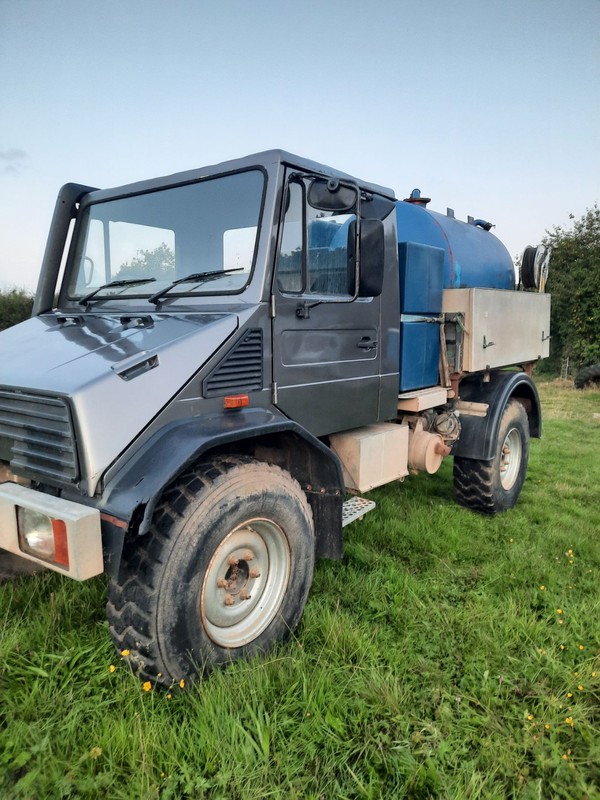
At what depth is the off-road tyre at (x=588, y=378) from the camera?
14648 millimetres

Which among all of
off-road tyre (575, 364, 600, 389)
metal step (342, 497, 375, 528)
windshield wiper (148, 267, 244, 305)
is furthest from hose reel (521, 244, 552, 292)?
off-road tyre (575, 364, 600, 389)

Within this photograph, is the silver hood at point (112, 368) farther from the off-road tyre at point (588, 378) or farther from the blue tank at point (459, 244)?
the off-road tyre at point (588, 378)

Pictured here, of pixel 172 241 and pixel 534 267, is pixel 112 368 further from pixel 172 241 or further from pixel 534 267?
pixel 534 267

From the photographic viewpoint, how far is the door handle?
3.43 meters

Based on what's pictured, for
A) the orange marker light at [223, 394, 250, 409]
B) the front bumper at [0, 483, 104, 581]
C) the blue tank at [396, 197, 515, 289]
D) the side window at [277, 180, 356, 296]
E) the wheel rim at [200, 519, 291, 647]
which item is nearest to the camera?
the front bumper at [0, 483, 104, 581]

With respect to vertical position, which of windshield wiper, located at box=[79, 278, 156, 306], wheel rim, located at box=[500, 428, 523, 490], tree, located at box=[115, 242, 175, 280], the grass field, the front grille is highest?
tree, located at box=[115, 242, 175, 280]

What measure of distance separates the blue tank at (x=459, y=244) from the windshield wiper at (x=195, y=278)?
1.60 metres

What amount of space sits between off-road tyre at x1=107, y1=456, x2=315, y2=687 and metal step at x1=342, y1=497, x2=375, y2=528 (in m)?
0.60

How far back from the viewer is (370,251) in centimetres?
296

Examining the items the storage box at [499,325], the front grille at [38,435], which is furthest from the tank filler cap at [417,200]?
the front grille at [38,435]

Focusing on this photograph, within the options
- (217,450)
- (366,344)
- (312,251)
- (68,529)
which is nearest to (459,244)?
(366,344)

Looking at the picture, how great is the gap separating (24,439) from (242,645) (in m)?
1.32

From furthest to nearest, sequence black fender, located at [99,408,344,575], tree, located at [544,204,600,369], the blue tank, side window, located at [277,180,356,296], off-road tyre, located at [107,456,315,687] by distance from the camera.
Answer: tree, located at [544,204,600,369]
the blue tank
side window, located at [277,180,356,296]
off-road tyre, located at [107,456,315,687]
black fender, located at [99,408,344,575]

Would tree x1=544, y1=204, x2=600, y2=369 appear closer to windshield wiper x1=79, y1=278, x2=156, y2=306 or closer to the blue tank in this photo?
the blue tank
